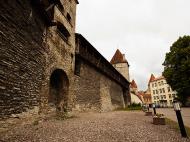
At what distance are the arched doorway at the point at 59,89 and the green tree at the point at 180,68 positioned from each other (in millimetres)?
17249

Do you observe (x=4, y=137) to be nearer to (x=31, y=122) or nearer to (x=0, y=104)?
(x=0, y=104)

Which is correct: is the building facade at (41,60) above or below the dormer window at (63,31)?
below

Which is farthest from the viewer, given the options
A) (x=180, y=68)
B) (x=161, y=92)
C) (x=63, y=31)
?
(x=161, y=92)

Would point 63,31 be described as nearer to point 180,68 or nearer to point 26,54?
point 26,54

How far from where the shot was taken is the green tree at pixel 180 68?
2008 cm

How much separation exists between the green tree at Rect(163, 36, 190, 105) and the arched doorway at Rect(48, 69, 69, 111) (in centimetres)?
1725

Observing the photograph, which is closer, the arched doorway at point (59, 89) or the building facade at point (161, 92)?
the arched doorway at point (59, 89)

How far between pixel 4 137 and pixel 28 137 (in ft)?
1.86

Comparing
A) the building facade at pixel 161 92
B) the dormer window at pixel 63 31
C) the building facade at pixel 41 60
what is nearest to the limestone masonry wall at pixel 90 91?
the building facade at pixel 41 60

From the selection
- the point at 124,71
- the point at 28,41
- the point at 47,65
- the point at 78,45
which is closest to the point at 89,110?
the point at 78,45

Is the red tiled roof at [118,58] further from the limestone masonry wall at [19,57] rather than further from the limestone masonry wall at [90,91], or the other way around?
the limestone masonry wall at [19,57]

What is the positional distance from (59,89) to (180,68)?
18203mm

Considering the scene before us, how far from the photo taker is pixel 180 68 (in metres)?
20.9

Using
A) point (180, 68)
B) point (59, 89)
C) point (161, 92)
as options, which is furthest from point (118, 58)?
point (59, 89)
